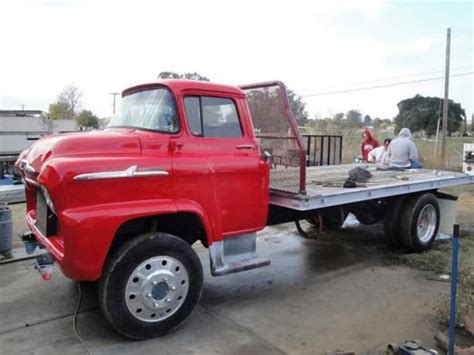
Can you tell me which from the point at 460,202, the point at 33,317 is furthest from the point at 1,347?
the point at 460,202

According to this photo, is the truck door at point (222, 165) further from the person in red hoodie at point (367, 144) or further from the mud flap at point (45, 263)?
the person in red hoodie at point (367, 144)

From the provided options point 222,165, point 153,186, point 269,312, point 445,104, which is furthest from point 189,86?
point 445,104

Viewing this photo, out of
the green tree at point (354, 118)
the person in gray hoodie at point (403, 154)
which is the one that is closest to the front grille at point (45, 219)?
the person in gray hoodie at point (403, 154)

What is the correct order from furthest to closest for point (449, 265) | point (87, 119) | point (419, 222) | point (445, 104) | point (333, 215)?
point (87, 119) → point (445, 104) → point (419, 222) → point (333, 215) → point (449, 265)

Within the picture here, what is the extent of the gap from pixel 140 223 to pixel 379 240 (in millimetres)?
5153

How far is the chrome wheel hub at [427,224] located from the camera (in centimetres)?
760

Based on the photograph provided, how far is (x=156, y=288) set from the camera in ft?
14.0

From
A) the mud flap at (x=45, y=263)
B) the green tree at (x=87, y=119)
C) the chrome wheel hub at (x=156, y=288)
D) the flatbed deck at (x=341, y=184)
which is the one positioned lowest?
the chrome wheel hub at (x=156, y=288)

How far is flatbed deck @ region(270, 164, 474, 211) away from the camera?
5.47 meters

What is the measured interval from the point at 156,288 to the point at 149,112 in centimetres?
178

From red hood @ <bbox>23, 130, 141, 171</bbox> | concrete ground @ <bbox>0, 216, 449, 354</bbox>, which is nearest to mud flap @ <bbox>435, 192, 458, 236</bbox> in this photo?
concrete ground @ <bbox>0, 216, 449, 354</bbox>

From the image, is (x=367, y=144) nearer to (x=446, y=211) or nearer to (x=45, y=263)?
(x=446, y=211)

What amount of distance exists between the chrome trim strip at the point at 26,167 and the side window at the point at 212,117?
1573 mm

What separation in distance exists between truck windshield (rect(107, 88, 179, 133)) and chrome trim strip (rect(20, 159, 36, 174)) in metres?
0.98
